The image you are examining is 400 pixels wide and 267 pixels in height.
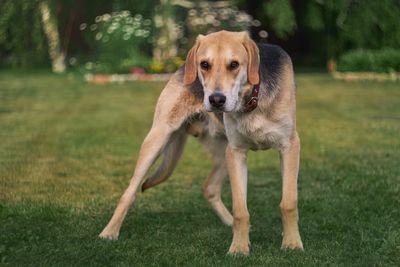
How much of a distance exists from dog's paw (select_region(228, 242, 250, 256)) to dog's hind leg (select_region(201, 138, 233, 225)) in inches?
41.4

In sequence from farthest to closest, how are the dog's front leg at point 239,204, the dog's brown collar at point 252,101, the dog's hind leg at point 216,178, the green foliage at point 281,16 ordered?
the dog's hind leg at point 216,178 → the dog's front leg at point 239,204 → the dog's brown collar at point 252,101 → the green foliage at point 281,16

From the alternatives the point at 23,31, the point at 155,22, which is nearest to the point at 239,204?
the point at 155,22

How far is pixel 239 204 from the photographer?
4.65 metres

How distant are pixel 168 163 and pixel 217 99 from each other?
1601mm

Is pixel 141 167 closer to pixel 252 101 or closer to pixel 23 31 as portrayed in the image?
pixel 252 101

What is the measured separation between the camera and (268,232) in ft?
17.2

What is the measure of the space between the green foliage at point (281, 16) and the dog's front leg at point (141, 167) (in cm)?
278

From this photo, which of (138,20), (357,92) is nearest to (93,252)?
(138,20)

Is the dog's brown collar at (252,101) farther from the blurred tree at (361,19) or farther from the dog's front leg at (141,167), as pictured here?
the blurred tree at (361,19)

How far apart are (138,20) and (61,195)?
146 inches

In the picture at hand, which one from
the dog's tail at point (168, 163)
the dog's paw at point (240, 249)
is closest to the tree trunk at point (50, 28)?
the dog's paw at point (240, 249)

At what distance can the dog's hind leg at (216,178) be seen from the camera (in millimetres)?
5746

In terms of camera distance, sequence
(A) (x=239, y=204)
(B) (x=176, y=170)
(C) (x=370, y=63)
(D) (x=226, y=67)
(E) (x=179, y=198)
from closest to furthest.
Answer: (D) (x=226, y=67)
(A) (x=239, y=204)
(E) (x=179, y=198)
(B) (x=176, y=170)
(C) (x=370, y=63)

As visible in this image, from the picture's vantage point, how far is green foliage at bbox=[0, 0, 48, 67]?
288cm
